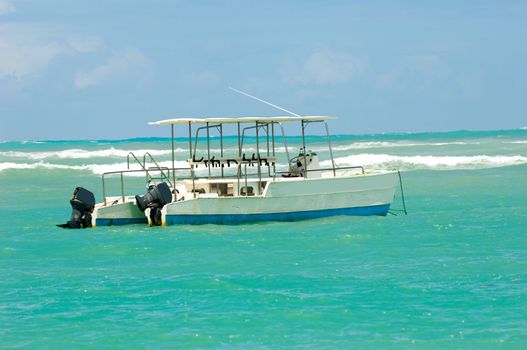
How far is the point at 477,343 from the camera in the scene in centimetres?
1155

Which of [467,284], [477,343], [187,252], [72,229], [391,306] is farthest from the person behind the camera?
[72,229]

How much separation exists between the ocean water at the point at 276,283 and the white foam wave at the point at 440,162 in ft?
86.4

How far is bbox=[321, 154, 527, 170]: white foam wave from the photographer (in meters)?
53.0

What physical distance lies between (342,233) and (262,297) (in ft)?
22.7

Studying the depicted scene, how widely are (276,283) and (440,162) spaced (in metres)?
41.6

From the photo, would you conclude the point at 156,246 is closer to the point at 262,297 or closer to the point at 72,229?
the point at 72,229

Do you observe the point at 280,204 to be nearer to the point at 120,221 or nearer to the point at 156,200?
the point at 156,200

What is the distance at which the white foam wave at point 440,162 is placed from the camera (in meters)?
53.0

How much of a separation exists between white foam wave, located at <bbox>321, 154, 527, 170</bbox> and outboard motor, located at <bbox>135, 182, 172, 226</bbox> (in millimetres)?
28350

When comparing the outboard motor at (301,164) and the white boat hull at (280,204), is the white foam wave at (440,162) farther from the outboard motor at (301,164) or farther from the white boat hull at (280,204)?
the white boat hull at (280,204)

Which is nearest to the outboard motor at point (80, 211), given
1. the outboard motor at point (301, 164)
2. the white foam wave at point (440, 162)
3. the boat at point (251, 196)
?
the boat at point (251, 196)

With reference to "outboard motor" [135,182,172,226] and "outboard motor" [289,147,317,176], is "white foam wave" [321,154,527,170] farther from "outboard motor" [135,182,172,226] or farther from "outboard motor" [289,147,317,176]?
"outboard motor" [135,182,172,226]

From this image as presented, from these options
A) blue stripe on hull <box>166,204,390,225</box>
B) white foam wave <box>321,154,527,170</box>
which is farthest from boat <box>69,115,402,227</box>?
white foam wave <box>321,154,527,170</box>

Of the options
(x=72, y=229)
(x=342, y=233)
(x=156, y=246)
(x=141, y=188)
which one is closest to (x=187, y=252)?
(x=156, y=246)
